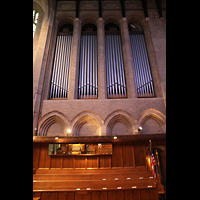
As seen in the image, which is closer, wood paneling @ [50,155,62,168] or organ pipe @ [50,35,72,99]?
wood paneling @ [50,155,62,168]

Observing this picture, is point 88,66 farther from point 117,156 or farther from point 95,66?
point 117,156

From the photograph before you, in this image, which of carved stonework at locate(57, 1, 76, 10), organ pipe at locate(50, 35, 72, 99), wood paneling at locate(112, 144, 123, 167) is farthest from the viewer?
carved stonework at locate(57, 1, 76, 10)

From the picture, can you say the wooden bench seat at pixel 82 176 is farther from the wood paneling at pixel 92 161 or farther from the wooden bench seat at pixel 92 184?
the wood paneling at pixel 92 161

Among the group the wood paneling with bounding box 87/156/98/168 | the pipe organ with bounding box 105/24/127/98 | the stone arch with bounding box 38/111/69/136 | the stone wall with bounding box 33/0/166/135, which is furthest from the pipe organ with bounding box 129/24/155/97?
the stone arch with bounding box 38/111/69/136

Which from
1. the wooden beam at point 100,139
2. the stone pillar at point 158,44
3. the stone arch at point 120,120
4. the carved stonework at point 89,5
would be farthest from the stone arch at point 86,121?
the carved stonework at point 89,5

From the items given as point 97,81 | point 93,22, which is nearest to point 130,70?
point 97,81

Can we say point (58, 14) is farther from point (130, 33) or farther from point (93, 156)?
point (93, 156)

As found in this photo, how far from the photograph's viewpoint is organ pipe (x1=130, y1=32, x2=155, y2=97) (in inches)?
412

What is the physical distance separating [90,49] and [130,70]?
12.4 feet

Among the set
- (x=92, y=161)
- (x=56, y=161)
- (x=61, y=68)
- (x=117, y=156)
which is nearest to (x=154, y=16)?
(x=61, y=68)

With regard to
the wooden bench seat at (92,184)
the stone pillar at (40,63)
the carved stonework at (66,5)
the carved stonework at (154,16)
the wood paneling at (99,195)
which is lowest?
the wood paneling at (99,195)

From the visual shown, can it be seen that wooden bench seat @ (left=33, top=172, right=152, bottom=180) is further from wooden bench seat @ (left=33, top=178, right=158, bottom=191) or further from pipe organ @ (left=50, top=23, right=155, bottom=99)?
pipe organ @ (left=50, top=23, right=155, bottom=99)

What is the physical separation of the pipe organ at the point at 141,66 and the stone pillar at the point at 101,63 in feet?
7.62

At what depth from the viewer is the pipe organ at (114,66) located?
10.4 m
